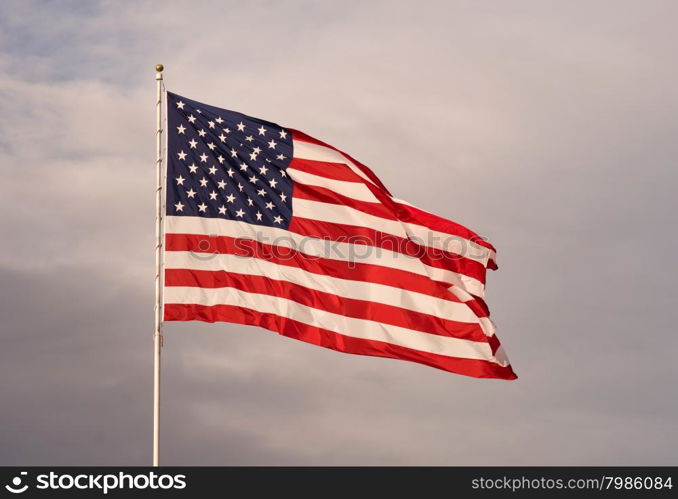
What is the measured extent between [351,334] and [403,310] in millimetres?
1447

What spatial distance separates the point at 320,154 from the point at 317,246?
232 centimetres

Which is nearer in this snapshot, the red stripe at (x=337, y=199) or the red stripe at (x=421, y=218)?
the red stripe at (x=337, y=199)

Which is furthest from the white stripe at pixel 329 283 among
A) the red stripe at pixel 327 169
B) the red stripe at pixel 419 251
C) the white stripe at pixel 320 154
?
the white stripe at pixel 320 154

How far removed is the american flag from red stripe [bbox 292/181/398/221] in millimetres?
34

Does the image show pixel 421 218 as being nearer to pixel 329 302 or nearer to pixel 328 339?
pixel 329 302

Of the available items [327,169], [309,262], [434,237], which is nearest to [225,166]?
[327,169]

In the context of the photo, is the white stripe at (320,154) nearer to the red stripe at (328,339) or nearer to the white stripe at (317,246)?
the white stripe at (317,246)

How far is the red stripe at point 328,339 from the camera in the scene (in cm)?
3189

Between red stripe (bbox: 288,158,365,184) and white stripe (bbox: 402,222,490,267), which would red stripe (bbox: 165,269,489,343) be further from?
red stripe (bbox: 288,158,365,184)

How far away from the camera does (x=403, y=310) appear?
3378 cm

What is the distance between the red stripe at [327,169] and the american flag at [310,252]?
0.08ft
